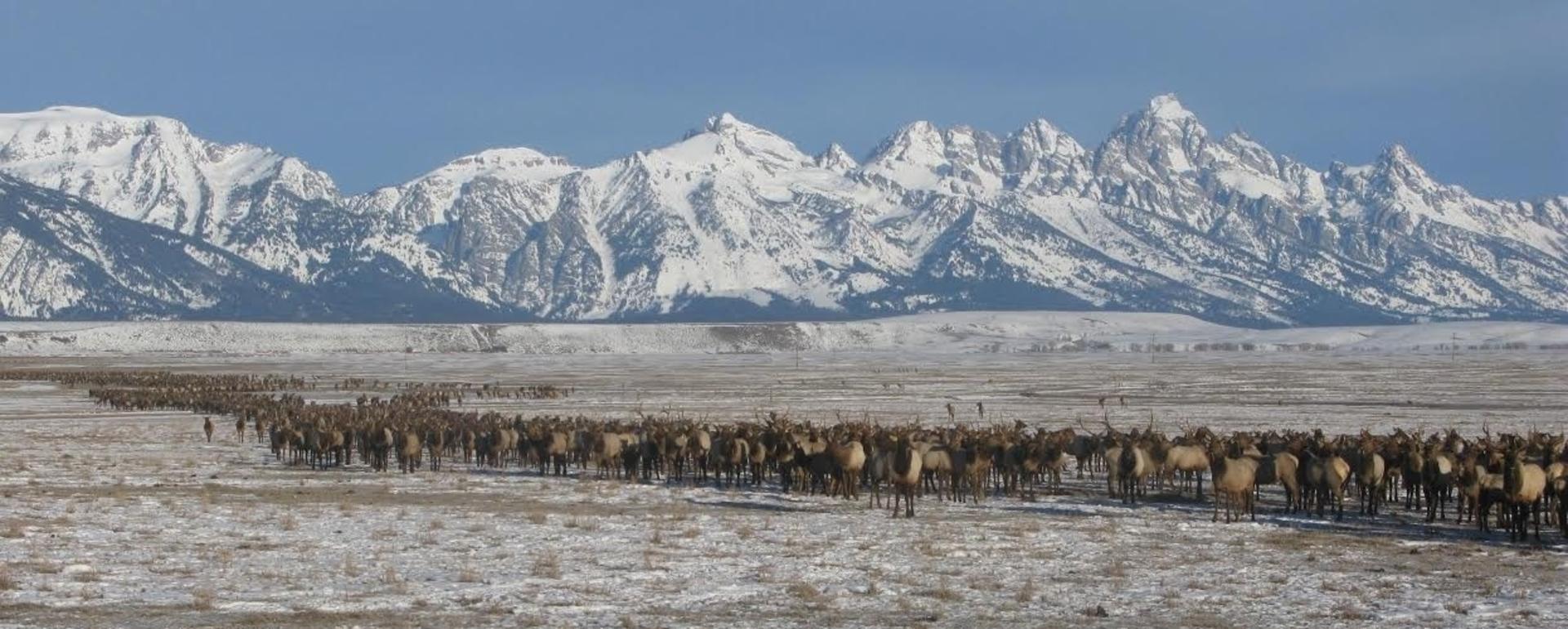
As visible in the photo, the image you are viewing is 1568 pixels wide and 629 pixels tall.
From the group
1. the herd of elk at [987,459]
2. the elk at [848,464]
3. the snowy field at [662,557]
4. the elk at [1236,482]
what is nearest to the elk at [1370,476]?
the herd of elk at [987,459]

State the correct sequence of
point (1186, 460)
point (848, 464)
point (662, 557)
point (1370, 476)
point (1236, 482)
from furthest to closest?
point (1186, 460), point (848, 464), point (1370, 476), point (1236, 482), point (662, 557)

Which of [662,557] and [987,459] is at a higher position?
[987,459]

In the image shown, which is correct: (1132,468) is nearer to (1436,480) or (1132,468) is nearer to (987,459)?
(987,459)

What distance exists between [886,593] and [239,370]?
137 metres

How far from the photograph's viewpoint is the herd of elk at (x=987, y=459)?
28.1m

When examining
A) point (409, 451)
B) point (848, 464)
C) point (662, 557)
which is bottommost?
point (662, 557)

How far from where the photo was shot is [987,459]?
3259 centimetres

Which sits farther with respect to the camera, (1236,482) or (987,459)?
(987,459)

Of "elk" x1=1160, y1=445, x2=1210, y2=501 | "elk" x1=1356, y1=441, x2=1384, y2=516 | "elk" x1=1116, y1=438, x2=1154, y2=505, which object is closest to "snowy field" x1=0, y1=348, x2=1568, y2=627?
"elk" x1=1356, y1=441, x2=1384, y2=516

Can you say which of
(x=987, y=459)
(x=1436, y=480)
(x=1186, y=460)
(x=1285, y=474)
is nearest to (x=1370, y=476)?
(x=1436, y=480)

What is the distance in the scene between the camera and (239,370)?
146750 mm

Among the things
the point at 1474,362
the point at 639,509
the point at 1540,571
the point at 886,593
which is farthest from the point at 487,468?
the point at 1474,362

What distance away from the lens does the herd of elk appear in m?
28.1

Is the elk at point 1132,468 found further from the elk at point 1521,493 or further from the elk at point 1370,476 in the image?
the elk at point 1521,493
